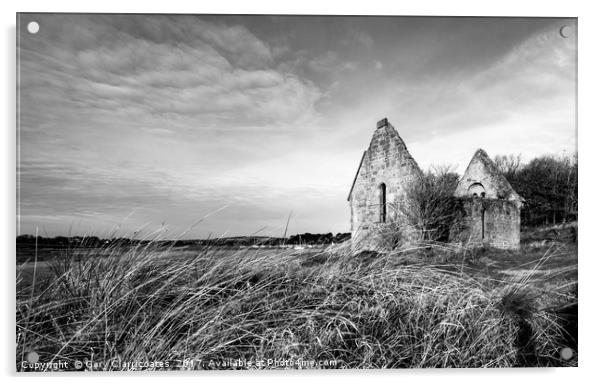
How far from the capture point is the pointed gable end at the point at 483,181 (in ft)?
34.1

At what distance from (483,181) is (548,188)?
5520mm

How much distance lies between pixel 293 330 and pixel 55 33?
3345 mm

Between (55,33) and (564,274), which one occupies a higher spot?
(55,33)

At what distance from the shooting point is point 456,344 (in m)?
2.81

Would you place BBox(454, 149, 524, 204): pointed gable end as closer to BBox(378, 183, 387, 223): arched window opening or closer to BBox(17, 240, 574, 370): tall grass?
BBox(378, 183, 387, 223): arched window opening

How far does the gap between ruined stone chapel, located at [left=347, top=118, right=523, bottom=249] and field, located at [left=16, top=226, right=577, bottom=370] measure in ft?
11.0

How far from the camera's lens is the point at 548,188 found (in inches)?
224

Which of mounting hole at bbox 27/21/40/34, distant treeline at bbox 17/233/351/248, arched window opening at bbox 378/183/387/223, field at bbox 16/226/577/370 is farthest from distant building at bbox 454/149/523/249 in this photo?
mounting hole at bbox 27/21/40/34

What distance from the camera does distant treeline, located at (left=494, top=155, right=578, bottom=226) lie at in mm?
3557

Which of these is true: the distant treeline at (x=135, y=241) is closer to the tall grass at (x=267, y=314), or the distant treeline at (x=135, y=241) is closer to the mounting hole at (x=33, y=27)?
the tall grass at (x=267, y=314)

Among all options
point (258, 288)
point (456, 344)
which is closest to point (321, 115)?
point (258, 288)

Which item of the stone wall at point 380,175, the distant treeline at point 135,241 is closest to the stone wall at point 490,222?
the stone wall at point 380,175

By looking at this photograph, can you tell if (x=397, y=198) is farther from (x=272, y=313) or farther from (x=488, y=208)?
(x=272, y=313)
